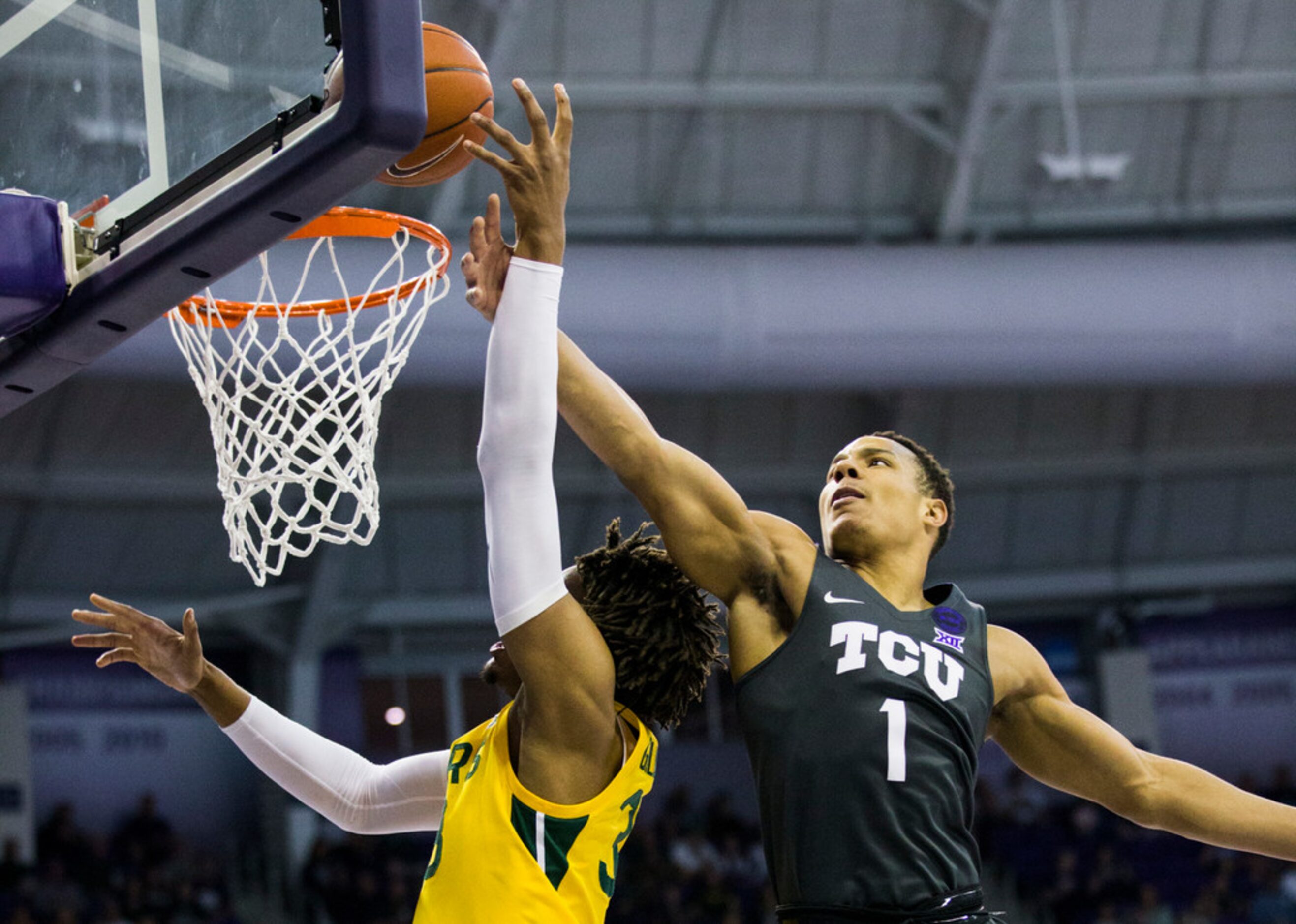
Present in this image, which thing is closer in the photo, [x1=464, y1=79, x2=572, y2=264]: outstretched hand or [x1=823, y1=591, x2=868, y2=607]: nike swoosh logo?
[x1=464, y1=79, x2=572, y2=264]: outstretched hand

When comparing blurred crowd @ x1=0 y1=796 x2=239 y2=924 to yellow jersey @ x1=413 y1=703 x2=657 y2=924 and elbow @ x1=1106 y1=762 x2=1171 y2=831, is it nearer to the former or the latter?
yellow jersey @ x1=413 y1=703 x2=657 y2=924

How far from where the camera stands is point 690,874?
1437cm

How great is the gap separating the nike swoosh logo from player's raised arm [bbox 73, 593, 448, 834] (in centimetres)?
95

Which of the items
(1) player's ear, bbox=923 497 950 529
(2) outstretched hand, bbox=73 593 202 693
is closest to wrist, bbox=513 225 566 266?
(1) player's ear, bbox=923 497 950 529

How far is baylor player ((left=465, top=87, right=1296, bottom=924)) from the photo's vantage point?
2.92 m

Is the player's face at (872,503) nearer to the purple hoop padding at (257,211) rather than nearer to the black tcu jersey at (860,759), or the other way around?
the black tcu jersey at (860,759)

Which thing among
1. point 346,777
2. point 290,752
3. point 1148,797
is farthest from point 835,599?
point 290,752

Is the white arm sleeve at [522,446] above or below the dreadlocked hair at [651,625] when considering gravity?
above

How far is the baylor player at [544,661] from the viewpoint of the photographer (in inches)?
101

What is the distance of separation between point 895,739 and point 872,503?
0.62 meters

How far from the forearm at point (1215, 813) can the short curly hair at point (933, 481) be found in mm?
716

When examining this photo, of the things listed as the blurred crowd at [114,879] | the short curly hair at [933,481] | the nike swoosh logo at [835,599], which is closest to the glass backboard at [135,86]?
the nike swoosh logo at [835,599]

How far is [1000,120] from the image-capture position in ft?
41.3

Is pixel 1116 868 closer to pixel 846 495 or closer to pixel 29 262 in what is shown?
pixel 846 495
